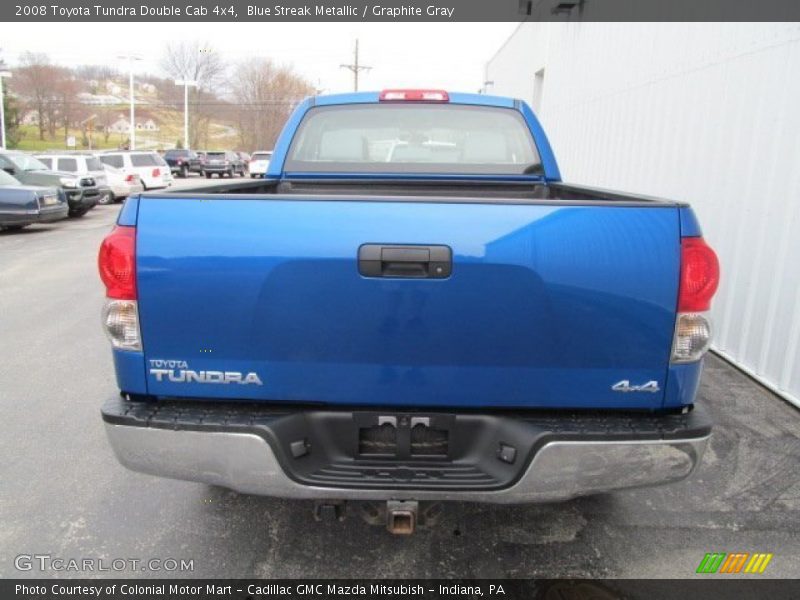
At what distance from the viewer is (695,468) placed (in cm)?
211

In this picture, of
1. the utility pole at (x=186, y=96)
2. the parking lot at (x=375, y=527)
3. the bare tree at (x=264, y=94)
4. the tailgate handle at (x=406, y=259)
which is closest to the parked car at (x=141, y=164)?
the parking lot at (x=375, y=527)

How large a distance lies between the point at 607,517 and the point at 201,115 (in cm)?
7048

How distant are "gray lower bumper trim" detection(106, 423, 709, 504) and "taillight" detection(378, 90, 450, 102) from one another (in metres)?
2.67

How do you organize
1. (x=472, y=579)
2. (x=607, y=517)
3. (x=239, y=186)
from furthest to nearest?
(x=239, y=186) → (x=607, y=517) → (x=472, y=579)

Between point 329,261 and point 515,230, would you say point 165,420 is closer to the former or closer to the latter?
point 329,261

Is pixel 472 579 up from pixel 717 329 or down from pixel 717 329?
down

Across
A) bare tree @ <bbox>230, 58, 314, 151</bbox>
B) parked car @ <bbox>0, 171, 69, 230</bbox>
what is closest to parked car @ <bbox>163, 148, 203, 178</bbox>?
bare tree @ <bbox>230, 58, 314, 151</bbox>

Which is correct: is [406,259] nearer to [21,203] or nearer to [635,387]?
[635,387]

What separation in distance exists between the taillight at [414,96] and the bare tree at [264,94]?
59492 millimetres

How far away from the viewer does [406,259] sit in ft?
6.43

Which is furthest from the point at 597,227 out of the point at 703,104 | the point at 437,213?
the point at 703,104

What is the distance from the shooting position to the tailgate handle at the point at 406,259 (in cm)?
196

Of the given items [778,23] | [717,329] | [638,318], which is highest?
[778,23]

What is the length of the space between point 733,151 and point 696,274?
396cm
